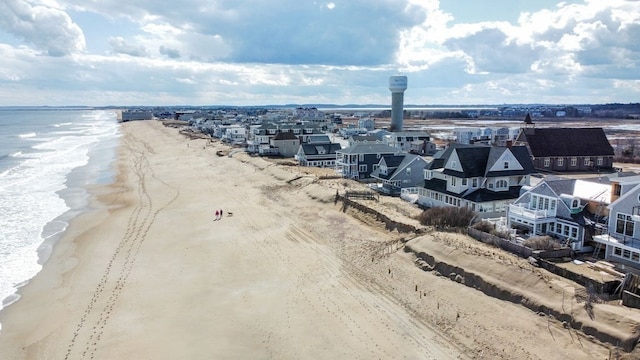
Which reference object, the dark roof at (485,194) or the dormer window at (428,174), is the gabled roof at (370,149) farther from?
the dark roof at (485,194)

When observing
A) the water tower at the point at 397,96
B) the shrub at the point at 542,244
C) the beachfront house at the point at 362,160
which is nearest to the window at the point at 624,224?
the shrub at the point at 542,244

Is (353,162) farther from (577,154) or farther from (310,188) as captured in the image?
(577,154)

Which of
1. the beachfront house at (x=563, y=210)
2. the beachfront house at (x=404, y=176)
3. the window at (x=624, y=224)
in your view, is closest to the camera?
the window at (x=624, y=224)

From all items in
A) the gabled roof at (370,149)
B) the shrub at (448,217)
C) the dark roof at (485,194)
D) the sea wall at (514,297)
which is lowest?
the sea wall at (514,297)

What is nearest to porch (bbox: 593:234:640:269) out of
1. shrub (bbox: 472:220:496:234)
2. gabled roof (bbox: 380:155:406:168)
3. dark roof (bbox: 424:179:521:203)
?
shrub (bbox: 472:220:496:234)

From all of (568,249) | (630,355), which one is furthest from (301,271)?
(630,355)

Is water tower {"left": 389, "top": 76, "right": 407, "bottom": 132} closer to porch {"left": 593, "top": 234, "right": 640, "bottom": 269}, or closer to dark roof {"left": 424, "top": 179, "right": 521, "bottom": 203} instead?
dark roof {"left": 424, "top": 179, "right": 521, "bottom": 203}

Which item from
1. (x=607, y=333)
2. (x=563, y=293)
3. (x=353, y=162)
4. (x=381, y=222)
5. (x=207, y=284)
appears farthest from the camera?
(x=353, y=162)
